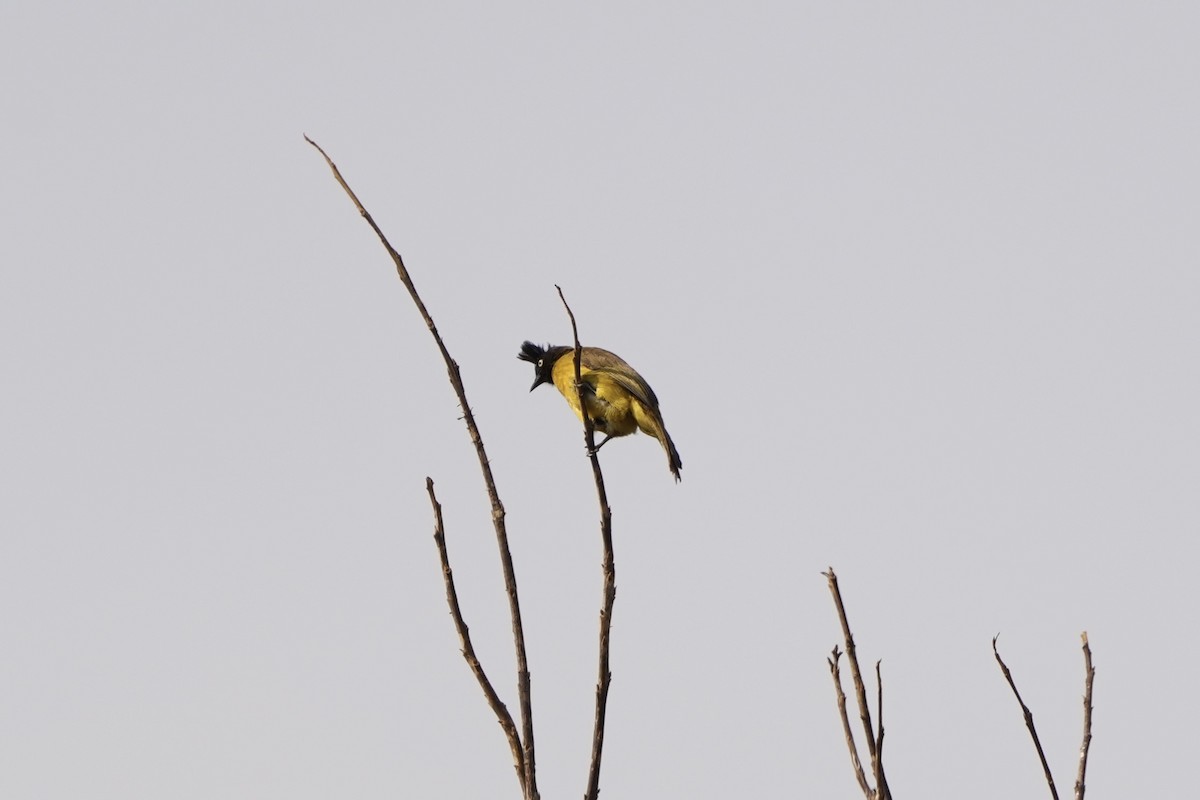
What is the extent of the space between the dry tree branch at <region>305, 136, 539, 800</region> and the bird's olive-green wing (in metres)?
6.63

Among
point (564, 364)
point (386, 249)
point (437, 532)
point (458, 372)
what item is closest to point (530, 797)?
point (437, 532)

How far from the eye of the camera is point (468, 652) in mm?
2537

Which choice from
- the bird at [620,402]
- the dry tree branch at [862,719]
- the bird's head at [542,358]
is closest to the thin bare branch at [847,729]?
the dry tree branch at [862,719]

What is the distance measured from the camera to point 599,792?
7.65ft

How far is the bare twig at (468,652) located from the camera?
2459 mm

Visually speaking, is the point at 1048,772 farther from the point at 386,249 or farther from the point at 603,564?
the point at 386,249

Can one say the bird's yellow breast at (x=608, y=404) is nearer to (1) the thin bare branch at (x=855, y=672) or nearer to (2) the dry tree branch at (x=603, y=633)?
(2) the dry tree branch at (x=603, y=633)

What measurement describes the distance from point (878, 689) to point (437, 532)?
0.87 metres

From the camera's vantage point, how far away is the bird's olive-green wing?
948cm

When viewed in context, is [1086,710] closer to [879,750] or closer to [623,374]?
[879,750]

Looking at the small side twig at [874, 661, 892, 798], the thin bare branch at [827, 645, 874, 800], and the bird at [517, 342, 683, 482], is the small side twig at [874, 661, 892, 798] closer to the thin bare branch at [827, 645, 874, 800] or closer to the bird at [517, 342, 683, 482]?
the thin bare branch at [827, 645, 874, 800]

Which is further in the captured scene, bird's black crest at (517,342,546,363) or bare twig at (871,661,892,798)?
bird's black crest at (517,342,546,363)

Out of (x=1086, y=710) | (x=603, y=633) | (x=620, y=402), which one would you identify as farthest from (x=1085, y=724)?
(x=620, y=402)

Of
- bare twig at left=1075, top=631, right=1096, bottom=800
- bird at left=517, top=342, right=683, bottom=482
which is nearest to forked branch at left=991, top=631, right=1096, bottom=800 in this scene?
bare twig at left=1075, top=631, right=1096, bottom=800
